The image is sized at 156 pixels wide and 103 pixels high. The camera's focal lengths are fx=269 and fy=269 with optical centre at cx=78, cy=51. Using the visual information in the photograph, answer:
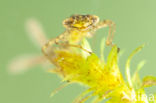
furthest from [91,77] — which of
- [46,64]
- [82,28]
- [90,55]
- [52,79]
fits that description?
[52,79]

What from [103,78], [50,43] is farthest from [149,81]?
[50,43]

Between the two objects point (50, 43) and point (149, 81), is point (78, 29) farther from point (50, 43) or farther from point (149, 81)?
point (149, 81)

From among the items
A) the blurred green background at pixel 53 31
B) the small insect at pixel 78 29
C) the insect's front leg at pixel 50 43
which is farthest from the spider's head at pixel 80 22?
the blurred green background at pixel 53 31

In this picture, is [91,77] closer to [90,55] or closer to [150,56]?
[90,55]

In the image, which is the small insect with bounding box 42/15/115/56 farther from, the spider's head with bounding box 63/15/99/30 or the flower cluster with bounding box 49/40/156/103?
the flower cluster with bounding box 49/40/156/103

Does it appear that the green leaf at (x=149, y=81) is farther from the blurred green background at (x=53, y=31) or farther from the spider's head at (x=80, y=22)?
the blurred green background at (x=53, y=31)

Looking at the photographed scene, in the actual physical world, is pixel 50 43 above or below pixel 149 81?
above
